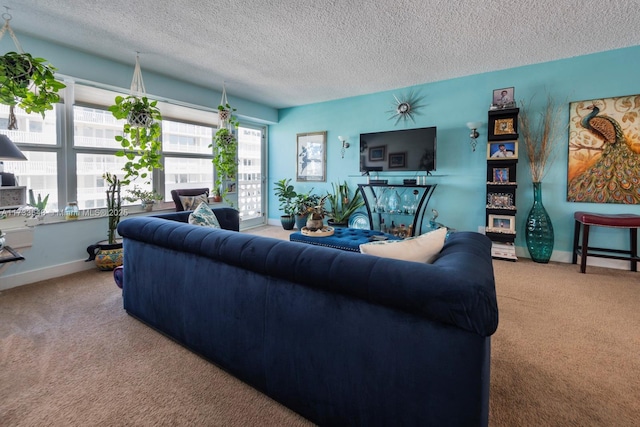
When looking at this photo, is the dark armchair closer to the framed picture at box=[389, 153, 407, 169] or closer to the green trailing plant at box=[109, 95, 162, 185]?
the green trailing plant at box=[109, 95, 162, 185]

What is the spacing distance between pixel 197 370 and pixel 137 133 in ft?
10.4

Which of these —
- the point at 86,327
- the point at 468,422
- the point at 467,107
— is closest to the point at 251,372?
the point at 468,422

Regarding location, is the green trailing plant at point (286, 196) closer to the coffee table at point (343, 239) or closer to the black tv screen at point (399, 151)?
the black tv screen at point (399, 151)

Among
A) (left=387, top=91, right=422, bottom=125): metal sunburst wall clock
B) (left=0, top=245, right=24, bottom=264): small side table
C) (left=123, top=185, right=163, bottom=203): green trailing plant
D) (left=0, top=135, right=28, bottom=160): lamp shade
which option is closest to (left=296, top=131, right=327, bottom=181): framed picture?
(left=387, top=91, right=422, bottom=125): metal sunburst wall clock

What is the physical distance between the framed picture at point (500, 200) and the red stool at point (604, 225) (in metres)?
0.69

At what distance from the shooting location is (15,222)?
9.24 ft

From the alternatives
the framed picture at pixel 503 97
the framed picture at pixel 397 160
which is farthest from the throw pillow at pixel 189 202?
the framed picture at pixel 503 97

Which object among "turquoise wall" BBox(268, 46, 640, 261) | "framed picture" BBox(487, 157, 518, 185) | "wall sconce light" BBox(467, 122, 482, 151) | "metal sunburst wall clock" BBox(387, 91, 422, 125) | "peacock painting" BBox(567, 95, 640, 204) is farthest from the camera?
"metal sunburst wall clock" BBox(387, 91, 422, 125)

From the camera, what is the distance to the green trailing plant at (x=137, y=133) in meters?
3.54

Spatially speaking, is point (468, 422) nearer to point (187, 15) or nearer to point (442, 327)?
point (442, 327)

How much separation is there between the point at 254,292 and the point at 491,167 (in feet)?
12.4

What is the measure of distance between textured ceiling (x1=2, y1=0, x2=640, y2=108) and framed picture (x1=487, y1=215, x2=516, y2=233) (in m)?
1.93

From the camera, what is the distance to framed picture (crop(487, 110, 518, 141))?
152 inches

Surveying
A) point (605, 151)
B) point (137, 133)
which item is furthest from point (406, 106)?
point (137, 133)
